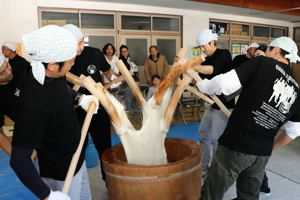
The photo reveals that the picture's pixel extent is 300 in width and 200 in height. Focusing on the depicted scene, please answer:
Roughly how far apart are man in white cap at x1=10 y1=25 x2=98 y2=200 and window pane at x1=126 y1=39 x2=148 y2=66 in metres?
5.38

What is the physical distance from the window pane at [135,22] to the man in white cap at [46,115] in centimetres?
536

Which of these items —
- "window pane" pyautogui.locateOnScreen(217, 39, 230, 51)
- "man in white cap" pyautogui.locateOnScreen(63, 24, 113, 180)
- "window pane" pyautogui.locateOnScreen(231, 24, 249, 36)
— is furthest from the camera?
"window pane" pyautogui.locateOnScreen(231, 24, 249, 36)

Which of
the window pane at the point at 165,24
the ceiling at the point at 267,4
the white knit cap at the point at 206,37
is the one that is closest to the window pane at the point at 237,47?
the ceiling at the point at 267,4

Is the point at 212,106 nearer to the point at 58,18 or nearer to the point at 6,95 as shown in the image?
Result: the point at 6,95

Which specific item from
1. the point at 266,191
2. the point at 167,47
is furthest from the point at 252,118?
the point at 167,47

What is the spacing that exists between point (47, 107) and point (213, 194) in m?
1.05

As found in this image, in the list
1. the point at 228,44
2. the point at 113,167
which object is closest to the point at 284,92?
the point at 113,167

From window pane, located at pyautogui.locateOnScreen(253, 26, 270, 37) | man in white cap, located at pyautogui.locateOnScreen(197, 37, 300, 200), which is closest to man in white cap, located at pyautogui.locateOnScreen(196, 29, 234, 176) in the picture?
man in white cap, located at pyautogui.locateOnScreen(197, 37, 300, 200)

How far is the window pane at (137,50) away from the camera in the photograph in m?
6.44

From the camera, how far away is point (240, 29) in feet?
27.0

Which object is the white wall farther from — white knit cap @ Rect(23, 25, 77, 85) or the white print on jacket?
the white print on jacket

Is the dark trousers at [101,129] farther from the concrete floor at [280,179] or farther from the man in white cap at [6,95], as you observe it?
the man in white cap at [6,95]

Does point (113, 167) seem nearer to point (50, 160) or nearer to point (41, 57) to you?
point (50, 160)

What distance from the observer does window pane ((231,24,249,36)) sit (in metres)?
8.05
